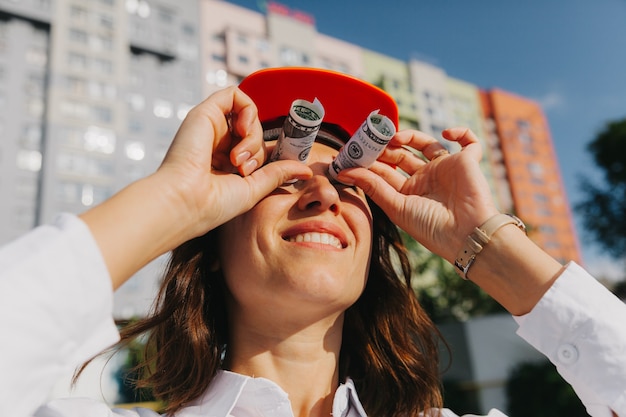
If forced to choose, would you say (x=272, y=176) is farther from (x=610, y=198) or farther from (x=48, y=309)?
(x=610, y=198)

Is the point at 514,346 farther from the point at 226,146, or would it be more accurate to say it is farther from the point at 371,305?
the point at 226,146

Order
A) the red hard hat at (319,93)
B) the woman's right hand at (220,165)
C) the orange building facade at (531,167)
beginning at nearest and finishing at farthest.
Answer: the woman's right hand at (220,165) → the red hard hat at (319,93) → the orange building facade at (531,167)

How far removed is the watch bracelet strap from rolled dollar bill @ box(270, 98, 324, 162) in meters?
0.54

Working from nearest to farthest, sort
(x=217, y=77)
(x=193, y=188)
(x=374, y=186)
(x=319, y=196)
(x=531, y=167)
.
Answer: (x=193, y=188) → (x=319, y=196) → (x=374, y=186) → (x=217, y=77) → (x=531, y=167)

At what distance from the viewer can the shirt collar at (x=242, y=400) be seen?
4.64 feet

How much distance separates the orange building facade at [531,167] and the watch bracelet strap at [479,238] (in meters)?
39.7

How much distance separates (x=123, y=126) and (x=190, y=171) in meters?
24.7

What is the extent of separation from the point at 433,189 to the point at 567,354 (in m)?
0.63

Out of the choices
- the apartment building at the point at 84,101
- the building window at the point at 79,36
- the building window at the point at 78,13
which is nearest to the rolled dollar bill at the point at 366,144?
the apartment building at the point at 84,101

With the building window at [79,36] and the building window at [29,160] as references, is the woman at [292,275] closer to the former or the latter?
the building window at [29,160]

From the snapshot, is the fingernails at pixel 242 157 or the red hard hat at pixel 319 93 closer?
the fingernails at pixel 242 157

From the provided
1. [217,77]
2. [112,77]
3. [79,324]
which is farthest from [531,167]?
[79,324]

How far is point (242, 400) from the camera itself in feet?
4.76

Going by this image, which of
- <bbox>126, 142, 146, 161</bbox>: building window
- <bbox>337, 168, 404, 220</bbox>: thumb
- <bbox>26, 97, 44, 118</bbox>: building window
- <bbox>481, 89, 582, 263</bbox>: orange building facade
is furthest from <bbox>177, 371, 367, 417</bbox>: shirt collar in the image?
<bbox>481, 89, 582, 263</bbox>: orange building facade
